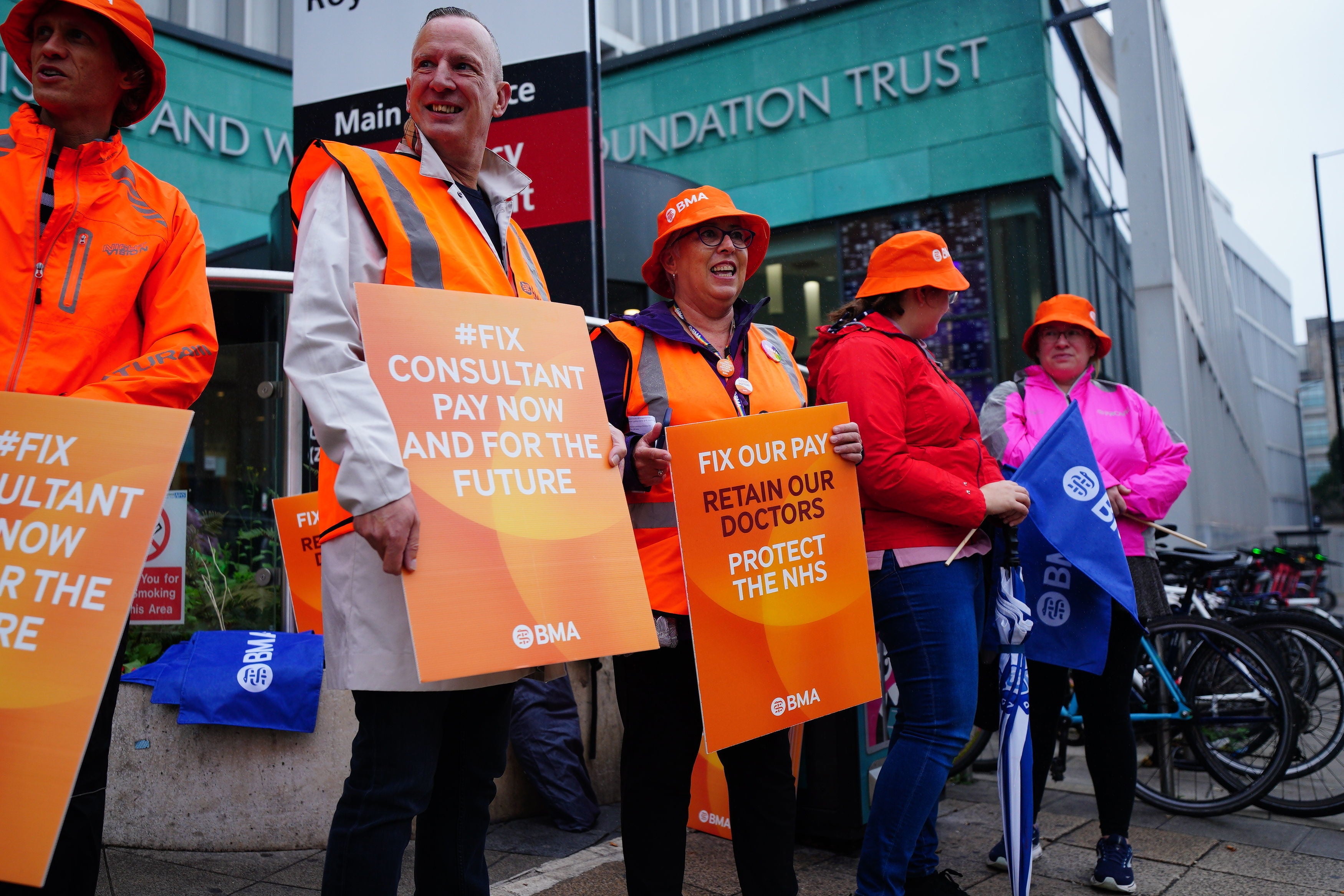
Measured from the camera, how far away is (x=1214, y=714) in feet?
14.2

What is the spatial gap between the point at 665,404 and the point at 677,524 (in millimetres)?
296

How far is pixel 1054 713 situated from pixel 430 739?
229 centimetres

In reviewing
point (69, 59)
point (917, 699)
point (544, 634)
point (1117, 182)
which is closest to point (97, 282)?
point (69, 59)

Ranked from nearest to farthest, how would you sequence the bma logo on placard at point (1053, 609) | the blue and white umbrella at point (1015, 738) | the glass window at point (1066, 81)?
the blue and white umbrella at point (1015, 738)
the bma logo on placard at point (1053, 609)
the glass window at point (1066, 81)

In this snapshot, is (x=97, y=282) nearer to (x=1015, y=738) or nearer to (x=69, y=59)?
(x=69, y=59)

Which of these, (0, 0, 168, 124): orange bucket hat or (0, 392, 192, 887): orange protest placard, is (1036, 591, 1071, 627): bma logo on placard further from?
(0, 0, 168, 124): orange bucket hat

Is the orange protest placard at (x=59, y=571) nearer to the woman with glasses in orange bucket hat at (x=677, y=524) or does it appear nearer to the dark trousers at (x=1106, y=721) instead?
the woman with glasses in orange bucket hat at (x=677, y=524)

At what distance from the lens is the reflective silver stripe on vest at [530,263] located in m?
2.29

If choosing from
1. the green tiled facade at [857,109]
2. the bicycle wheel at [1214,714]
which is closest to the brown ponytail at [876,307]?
the bicycle wheel at [1214,714]

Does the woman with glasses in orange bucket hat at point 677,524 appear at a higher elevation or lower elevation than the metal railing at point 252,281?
lower

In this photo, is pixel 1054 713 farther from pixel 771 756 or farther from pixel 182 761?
pixel 182 761

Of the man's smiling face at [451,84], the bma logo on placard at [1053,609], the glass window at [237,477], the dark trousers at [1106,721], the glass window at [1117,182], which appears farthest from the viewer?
the glass window at [1117,182]

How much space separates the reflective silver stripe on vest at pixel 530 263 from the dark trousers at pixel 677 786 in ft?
2.82

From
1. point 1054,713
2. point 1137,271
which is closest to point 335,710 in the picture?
point 1054,713
